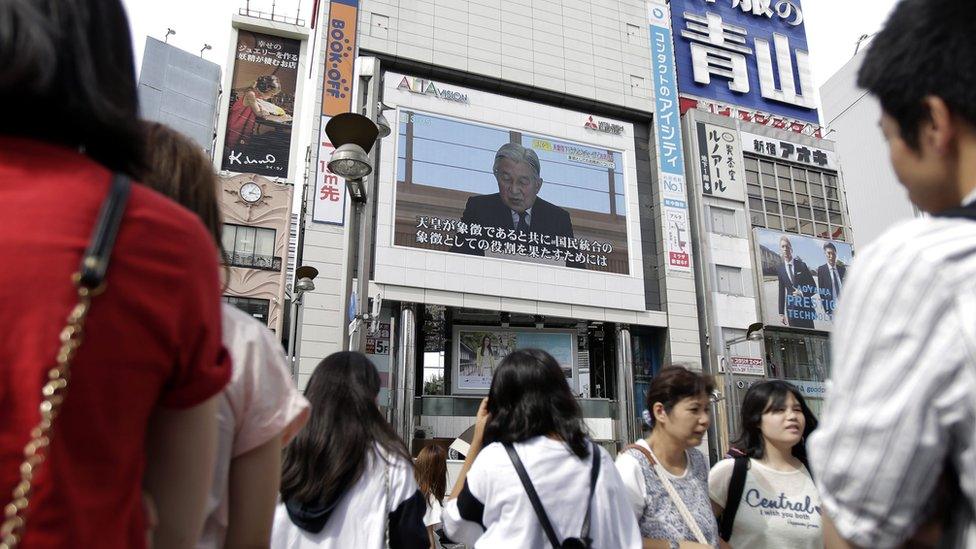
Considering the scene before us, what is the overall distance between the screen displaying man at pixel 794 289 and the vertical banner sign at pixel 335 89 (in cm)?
1737

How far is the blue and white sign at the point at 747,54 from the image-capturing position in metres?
27.6

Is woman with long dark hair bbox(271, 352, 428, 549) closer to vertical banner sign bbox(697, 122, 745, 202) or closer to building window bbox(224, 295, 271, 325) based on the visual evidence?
building window bbox(224, 295, 271, 325)

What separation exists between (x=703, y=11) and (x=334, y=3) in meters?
16.9

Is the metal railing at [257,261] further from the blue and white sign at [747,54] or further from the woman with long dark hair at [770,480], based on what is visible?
the woman with long dark hair at [770,480]

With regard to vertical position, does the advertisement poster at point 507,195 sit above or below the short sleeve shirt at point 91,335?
above

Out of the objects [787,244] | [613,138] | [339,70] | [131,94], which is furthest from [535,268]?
[131,94]

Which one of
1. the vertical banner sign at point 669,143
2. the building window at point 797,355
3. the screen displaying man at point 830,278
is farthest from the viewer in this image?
the screen displaying man at point 830,278

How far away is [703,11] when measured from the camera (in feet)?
93.7

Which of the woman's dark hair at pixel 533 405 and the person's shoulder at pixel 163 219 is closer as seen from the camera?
the person's shoulder at pixel 163 219

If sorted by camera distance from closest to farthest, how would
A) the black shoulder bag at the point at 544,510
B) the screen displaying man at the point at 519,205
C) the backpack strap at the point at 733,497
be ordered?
1. the black shoulder bag at the point at 544,510
2. the backpack strap at the point at 733,497
3. the screen displaying man at the point at 519,205

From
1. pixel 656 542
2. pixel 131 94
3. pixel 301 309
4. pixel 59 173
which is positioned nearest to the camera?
pixel 59 173

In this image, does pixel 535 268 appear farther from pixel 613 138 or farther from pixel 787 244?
pixel 787 244

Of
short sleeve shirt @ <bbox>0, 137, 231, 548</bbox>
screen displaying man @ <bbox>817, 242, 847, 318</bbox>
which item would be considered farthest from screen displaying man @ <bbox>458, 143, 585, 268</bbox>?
short sleeve shirt @ <bbox>0, 137, 231, 548</bbox>

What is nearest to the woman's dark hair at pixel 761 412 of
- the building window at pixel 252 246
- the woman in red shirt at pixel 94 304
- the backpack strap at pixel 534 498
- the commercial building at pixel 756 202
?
the backpack strap at pixel 534 498
